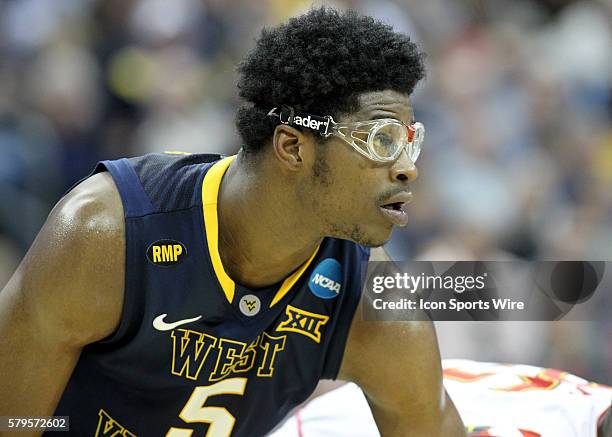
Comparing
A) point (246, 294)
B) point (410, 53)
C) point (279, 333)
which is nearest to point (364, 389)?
point (279, 333)

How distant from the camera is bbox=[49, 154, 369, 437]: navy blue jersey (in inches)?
94.3

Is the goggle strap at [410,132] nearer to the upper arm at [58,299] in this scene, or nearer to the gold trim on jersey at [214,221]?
the gold trim on jersey at [214,221]

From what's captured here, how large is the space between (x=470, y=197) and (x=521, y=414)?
5.39 feet

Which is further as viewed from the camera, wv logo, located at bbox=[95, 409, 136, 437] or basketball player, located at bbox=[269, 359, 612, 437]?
basketball player, located at bbox=[269, 359, 612, 437]

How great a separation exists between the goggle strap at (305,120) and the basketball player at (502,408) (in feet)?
4.18

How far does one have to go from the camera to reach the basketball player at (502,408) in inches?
122

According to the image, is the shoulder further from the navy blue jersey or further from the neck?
the neck

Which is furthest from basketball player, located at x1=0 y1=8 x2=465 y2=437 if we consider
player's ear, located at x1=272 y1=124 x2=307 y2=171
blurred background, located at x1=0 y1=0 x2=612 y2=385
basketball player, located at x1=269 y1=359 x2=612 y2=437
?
blurred background, located at x1=0 y1=0 x2=612 y2=385

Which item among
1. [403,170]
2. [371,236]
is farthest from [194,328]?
[403,170]

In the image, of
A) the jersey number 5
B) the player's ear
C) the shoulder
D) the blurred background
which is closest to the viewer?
the shoulder

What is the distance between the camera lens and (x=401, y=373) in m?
2.65

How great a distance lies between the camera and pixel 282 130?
2357 mm

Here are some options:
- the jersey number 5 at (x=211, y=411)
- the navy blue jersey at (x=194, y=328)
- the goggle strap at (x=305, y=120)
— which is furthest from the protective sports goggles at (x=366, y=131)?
the jersey number 5 at (x=211, y=411)

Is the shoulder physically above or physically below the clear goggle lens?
below
